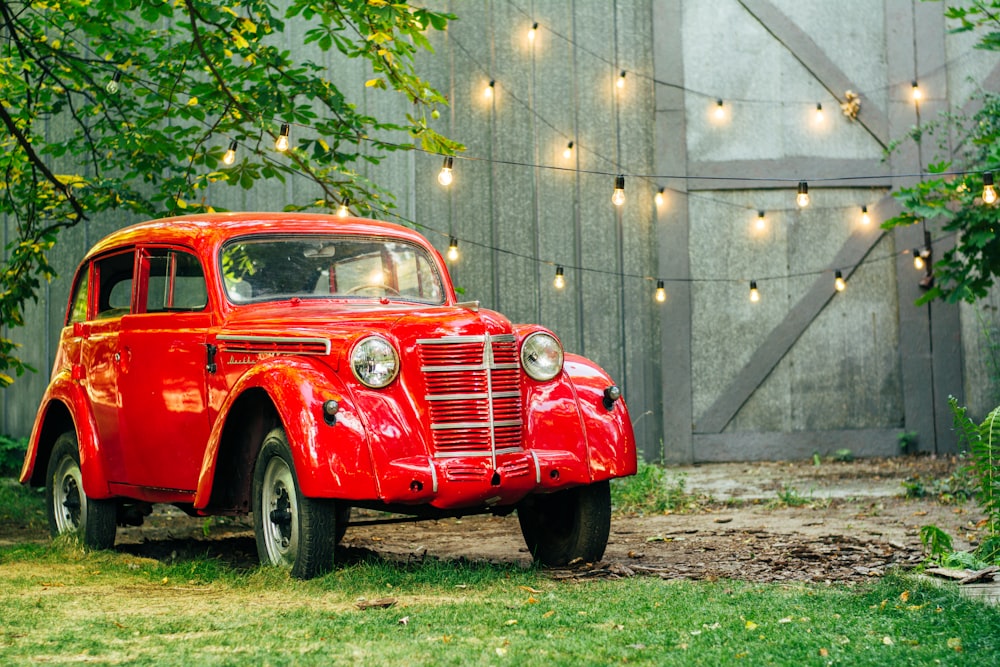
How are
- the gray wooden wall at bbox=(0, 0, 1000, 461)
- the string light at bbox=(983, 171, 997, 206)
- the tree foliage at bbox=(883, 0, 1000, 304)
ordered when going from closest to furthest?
the string light at bbox=(983, 171, 997, 206) < the tree foliage at bbox=(883, 0, 1000, 304) < the gray wooden wall at bbox=(0, 0, 1000, 461)

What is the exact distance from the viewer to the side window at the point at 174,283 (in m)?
5.74

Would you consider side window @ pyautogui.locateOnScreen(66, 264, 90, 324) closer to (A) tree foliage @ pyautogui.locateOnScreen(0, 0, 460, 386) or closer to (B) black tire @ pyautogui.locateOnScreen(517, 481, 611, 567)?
(A) tree foliage @ pyautogui.locateOnScreen(0, 0, 460, 386)

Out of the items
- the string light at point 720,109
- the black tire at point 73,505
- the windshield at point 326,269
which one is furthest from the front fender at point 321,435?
the string light at point 720,109

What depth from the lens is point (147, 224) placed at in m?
6.40

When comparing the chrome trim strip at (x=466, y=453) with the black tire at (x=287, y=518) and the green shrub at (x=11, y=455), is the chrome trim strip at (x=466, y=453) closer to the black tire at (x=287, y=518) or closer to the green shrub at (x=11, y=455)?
the black tire at (x=287, y=518)

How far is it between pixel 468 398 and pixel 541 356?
0.48 metres

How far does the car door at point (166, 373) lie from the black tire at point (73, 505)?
0.47 metres

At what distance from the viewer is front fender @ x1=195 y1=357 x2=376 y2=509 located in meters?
4.60

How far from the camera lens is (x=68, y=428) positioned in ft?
22.3

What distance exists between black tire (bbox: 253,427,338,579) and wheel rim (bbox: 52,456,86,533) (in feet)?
6.62

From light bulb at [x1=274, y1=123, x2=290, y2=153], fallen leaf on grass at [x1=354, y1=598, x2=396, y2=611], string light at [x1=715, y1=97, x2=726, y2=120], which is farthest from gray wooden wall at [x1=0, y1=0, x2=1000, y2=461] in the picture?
fallen leaf on grass at [x1=354, y1=598, x2=396, y2=611]

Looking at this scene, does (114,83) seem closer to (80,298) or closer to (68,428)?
(80,298)

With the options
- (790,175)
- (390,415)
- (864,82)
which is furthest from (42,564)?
(864,82)

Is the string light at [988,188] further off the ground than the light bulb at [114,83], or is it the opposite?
the light bulb at [114,83]
